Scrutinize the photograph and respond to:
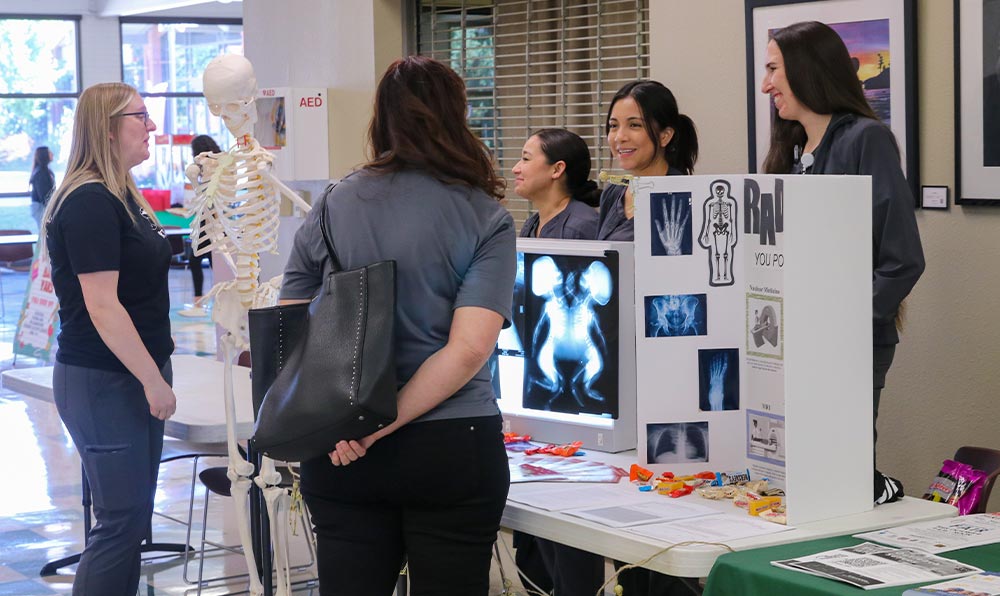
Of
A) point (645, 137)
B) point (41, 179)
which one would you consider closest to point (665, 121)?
point (645, 137)

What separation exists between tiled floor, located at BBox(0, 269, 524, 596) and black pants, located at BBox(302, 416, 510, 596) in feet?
7.02

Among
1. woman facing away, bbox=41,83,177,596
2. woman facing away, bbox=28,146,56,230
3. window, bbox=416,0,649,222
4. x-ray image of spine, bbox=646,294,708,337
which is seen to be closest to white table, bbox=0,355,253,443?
woman facing away, bbox=41,83,177,596

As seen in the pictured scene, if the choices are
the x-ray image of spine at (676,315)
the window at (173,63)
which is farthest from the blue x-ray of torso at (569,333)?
the window at (173,63)

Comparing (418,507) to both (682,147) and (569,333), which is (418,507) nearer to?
(569,333)

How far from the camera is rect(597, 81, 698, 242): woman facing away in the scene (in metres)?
3.66

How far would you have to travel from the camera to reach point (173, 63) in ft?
59.4

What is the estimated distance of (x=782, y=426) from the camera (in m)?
2.39

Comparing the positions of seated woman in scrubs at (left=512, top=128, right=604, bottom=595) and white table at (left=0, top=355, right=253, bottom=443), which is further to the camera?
seated woman in scrubs at (left=512, top=128, right=604, bottom=595)

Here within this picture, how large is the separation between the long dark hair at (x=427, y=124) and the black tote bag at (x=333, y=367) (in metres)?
0.19

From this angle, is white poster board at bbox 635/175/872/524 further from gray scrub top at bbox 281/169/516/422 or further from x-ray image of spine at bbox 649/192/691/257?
gray scrub top at bbox 281/169/516/422


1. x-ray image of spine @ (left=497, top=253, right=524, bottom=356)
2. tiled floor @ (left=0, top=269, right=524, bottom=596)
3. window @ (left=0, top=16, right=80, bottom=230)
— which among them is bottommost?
tiled floor @ (left=0, top=269, right=524, bottom=596)

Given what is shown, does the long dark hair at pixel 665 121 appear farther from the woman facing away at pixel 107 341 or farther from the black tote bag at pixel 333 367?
the black tote bag at pixel 333 367

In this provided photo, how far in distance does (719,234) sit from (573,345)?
1.59 ft

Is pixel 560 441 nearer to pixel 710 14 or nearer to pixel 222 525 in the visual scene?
pixel 710 14
